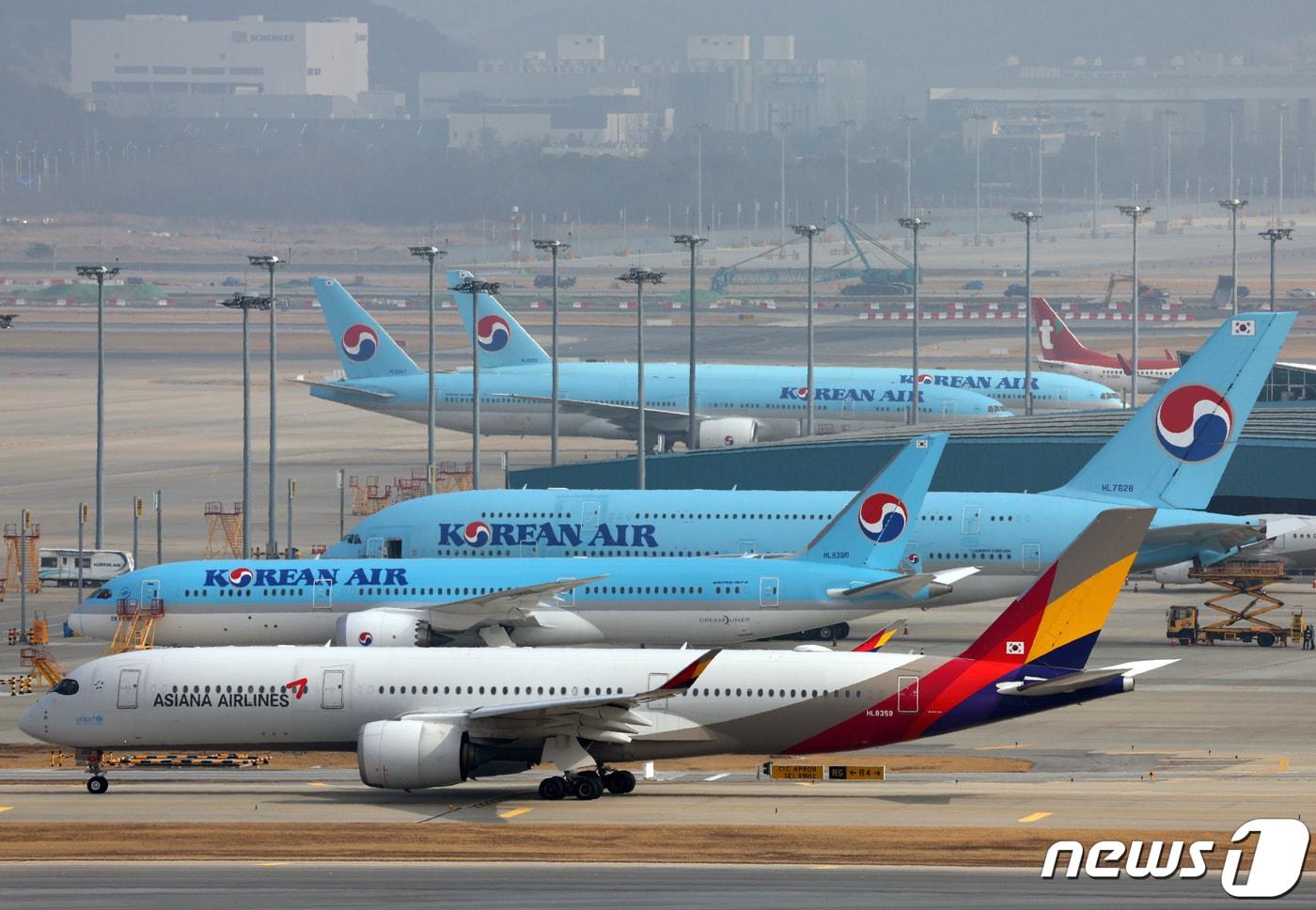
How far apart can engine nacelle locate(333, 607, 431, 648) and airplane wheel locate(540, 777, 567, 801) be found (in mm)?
12098

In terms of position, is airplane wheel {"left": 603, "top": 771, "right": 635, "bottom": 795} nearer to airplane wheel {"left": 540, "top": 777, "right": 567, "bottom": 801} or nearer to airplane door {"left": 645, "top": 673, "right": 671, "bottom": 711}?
airplane wheel {"left": 540, "top": 777, "right": 567, "bottom": 801}

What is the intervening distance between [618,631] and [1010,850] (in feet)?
71.0

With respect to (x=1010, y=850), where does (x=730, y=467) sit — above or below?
above

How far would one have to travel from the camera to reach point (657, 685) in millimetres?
41625

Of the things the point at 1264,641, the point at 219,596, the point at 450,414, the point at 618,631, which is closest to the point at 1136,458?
the point at 1264,641

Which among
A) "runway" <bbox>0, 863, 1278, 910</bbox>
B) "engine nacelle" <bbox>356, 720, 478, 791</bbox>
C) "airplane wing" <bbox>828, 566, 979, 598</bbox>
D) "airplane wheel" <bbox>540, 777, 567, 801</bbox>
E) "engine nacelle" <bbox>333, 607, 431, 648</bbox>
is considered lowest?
"runway" <bbox>0, 863, 1278, 910</bbox>

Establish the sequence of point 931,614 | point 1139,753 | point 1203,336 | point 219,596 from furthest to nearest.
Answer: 1. point 1203,336
2. point 931,614
3. point 219,596
4. point 1139,753

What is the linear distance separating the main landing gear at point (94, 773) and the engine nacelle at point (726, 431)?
194 ft

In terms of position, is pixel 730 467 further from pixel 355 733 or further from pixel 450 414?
pixel 355 733

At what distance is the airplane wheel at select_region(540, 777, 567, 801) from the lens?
4166 centimetres

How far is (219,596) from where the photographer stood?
184 ft

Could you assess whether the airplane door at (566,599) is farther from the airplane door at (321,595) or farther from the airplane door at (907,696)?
the airplane door at (907,696)

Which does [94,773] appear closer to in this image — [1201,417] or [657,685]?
[657,685]

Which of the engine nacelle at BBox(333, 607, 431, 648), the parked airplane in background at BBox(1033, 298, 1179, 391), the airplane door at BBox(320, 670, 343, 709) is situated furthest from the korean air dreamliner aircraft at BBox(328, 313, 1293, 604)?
the parked airplane in background at BBox(1033, 298, 1179, 391)
